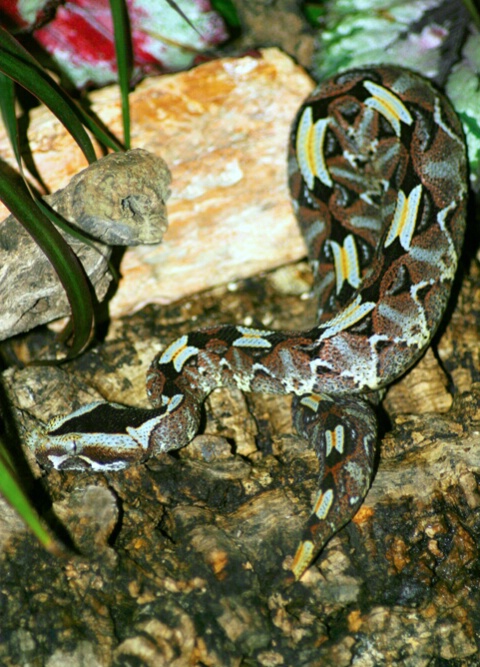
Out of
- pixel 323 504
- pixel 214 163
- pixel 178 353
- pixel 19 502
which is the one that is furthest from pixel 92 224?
pixel 323 504

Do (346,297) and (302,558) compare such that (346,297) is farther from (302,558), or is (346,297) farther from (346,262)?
(302,558)

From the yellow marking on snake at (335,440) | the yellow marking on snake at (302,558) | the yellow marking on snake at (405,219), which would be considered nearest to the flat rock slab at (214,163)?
the yellow marking on snake at (405,219)

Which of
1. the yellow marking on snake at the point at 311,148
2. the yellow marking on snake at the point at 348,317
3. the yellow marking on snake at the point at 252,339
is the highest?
the yellow marking on snake at the point at 311,148

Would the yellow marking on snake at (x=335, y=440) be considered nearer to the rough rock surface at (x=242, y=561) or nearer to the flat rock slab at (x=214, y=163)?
the rough rock surface at (x=242, y=561)

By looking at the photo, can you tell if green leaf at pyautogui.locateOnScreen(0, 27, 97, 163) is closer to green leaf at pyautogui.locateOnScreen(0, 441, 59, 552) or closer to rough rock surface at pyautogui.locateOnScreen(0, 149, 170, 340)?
rough rock surface at pyautogui.locateOnScreen(0, 149, 170, 340)

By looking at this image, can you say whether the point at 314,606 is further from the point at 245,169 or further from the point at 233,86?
the point at 233,86

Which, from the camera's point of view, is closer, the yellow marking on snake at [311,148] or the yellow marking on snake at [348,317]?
the yellow marking on snake at [348,317]

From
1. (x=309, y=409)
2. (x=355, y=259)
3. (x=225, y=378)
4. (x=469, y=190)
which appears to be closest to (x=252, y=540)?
(x=309, y=409)
